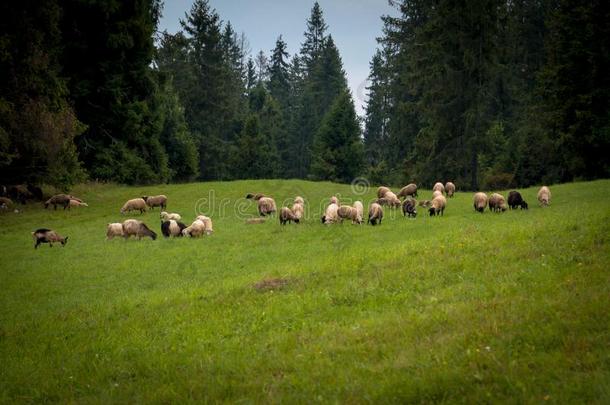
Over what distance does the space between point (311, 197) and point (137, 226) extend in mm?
14022

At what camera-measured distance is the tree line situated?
1601 inches

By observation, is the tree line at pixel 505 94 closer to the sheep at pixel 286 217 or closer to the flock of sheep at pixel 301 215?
the flock of sheep at pixel 301 215

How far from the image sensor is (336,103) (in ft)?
230

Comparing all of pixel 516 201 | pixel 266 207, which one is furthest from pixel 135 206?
pixel 516 201

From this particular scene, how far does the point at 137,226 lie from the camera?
2425 cm

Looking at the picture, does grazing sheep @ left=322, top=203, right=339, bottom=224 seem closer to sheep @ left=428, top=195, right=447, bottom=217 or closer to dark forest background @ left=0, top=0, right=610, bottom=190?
sheep @ left=428, top=195, right=447, bottom=217

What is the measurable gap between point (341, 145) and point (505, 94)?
22274 millimetres

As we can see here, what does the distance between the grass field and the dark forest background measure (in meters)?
17.8

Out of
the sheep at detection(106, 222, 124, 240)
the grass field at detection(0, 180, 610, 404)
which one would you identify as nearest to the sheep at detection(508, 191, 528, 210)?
the grass field at detection(0, 180, 610, 404)

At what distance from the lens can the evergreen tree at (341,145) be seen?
68.6 meters

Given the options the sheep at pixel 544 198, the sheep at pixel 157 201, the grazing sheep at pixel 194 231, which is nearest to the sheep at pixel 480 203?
the sheep at pixel 544 198

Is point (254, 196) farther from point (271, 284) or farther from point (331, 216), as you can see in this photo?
point (271, 284)

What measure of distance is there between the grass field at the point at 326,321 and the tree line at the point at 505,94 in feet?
92.9

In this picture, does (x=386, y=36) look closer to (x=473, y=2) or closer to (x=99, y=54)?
(x=473, y=2)
